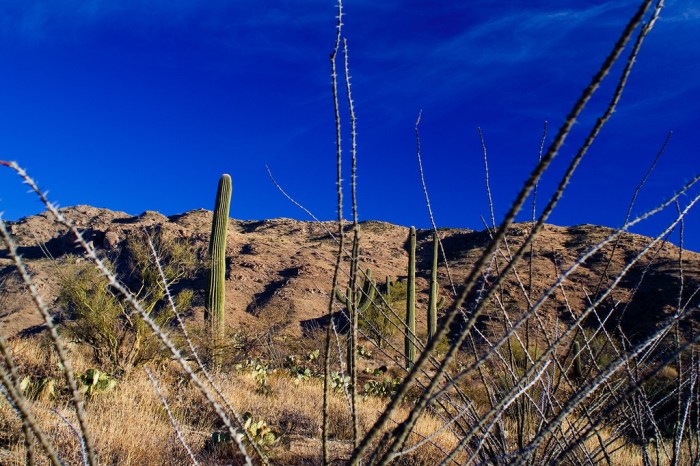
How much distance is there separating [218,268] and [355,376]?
42.2 feet

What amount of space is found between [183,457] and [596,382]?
162 inches

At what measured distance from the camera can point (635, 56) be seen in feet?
A: 3.38

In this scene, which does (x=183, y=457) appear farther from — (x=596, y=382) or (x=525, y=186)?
(x=525, y=186)

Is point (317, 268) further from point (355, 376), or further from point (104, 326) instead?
point (355, 376)

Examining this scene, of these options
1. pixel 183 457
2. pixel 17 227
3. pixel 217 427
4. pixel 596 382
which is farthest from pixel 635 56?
pixel 17 227

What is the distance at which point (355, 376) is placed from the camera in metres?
1.46

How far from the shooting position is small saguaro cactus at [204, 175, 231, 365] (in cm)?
1318

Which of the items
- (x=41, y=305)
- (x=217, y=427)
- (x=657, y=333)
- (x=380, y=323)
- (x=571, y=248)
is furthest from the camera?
(x=571, y=248)

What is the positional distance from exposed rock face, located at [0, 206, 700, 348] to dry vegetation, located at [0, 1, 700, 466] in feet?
3.18

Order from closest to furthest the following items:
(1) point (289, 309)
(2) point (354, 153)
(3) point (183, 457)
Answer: (2) point (354, 153)
(3) point (183, 457)
(1) point (289, 309)

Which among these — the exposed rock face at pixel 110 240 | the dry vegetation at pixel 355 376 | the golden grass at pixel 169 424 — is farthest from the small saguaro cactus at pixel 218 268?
the exposed rock face at pixel 110 240

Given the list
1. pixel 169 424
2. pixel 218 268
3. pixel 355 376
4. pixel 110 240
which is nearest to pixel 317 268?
pixel 110 240

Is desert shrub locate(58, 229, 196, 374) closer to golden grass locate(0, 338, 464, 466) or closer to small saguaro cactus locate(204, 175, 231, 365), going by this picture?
golden grass locate(0, 338, 464, 466)

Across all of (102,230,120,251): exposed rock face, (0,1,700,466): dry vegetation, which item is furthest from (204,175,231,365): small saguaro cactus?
(102,230,120,251): exposed rock face
